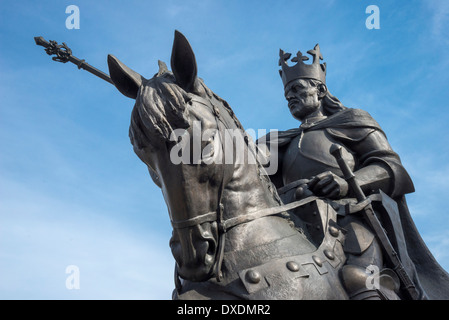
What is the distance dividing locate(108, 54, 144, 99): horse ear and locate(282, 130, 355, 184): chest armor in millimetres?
2228

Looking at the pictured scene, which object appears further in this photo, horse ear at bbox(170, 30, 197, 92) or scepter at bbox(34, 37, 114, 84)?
scepter at bbox(34, 37, 114, 84)

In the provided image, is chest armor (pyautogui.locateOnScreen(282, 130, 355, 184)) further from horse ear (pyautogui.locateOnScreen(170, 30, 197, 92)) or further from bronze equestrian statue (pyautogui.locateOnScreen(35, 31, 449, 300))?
horse ear (pyautogui.locateOnScreen(170, 30, 197, 92))

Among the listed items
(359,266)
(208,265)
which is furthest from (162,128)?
(359,266)

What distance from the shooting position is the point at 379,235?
12.8 ft

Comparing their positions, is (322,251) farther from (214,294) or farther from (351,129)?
(351,129)

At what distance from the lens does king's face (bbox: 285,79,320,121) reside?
562 cm

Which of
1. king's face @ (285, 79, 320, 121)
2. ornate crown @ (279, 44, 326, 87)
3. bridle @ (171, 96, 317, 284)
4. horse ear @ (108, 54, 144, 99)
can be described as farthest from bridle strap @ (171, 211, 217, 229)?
ornate crown @ (279, 44, 326, 87)

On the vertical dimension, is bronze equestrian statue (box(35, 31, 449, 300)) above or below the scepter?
below

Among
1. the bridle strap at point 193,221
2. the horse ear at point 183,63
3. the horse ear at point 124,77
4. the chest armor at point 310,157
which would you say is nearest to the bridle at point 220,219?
the bridle strap at point 193,221

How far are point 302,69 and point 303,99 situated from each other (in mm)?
358

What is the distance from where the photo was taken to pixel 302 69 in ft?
18.6

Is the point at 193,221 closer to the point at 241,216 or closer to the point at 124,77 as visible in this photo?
the point at 241,216

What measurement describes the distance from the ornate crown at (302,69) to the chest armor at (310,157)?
0.75 meters
